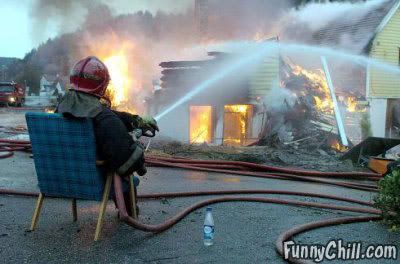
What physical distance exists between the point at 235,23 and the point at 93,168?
1904 cm

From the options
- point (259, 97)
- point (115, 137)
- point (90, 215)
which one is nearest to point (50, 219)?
point (90, 215)

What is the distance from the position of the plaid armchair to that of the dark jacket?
0.22 feet

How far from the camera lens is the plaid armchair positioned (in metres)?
3.92

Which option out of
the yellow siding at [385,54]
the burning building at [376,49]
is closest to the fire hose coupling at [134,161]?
the burning building at [376,49]

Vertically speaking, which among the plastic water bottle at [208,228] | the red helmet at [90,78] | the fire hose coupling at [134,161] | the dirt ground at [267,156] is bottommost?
the dirt ground at [267,156]

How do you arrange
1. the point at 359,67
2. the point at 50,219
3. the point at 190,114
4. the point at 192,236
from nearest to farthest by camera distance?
the point at 192,236 < the point at 50,219 < the point at 190,114 < the point at 359,67

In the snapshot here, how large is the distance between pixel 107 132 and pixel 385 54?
18485 millimetres

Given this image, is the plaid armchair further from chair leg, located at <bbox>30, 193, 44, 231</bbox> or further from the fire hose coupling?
the fire hose coupling

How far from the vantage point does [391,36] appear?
1995cm

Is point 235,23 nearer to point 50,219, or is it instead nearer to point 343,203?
point 343,203

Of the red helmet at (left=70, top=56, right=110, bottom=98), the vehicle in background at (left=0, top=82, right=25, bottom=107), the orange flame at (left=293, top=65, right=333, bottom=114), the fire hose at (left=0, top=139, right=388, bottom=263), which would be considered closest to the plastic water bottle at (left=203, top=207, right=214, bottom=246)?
the fire hose at (left=0, top=139, right=388, bottom=263)

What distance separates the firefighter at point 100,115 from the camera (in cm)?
392

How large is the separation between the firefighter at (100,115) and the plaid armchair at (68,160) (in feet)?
0.24

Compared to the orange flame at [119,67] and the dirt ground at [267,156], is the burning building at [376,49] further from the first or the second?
the dirt ground at [267,156]
